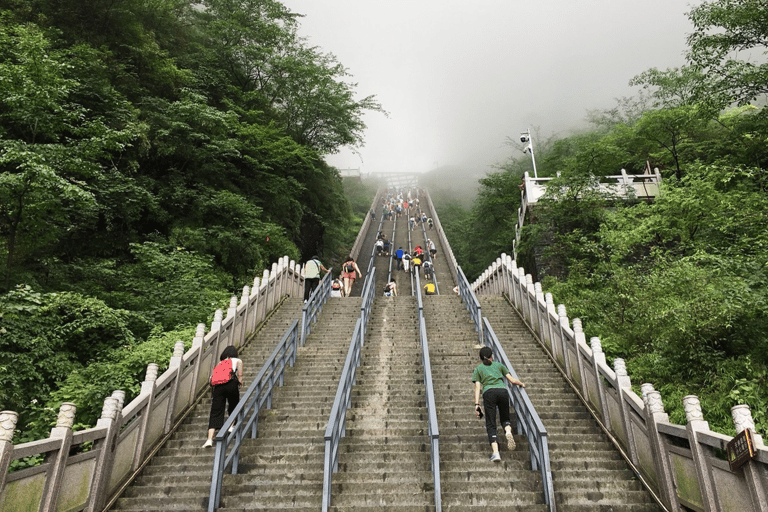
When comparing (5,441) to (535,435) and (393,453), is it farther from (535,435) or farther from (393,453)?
(535,435)

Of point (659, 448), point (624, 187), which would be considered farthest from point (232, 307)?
point (624, 187)

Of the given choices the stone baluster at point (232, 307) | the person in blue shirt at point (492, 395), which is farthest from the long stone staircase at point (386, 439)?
the stone baluster at point (232, 307)

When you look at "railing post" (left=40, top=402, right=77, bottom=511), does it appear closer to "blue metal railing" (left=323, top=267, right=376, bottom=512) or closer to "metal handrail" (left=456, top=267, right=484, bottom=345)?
"blue metal railing" (left=323, top=267, right=376, bottom=512)

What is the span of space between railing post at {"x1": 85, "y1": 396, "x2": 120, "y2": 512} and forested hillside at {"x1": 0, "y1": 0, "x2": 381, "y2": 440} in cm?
195

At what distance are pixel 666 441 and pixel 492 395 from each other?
190cm

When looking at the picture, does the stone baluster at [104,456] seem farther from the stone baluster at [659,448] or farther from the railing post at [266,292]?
the stone baluster at [659,448]

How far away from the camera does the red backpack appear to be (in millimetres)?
5512

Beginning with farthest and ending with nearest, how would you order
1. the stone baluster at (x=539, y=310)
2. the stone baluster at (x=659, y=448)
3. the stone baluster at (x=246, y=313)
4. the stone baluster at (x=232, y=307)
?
the stone baluster at (x=246, y=313)
the stone baluster at (x=539, y=310)
the stone baluster at (x=232, y=307)
the stone baluster at (x=659, y=448)

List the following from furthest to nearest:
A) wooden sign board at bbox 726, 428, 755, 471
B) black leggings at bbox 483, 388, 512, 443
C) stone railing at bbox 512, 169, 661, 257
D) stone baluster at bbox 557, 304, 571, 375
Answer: stone railing at bbox 512, 169, 661, 257, stone baluster at bbox 557, 304, 571, 375, black leggings at bbox 483, 388, 512, 443, wooden sign board at bbox 726, 428, 755, 471

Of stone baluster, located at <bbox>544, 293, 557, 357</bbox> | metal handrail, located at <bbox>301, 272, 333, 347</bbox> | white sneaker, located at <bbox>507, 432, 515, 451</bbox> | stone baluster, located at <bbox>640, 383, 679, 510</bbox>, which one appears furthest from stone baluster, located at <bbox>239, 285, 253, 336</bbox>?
stone baluster, located at <bbox>640, 383, 679, 510</bbox>

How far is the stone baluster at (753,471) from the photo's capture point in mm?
3402

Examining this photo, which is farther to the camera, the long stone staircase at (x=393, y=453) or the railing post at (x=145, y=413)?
the railing post at (x=145, y=413)

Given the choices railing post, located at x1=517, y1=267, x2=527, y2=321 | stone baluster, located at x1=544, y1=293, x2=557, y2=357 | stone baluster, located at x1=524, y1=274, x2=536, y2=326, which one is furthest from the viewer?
railing post, located at x1=517, y1=267, x2=527, y2=321

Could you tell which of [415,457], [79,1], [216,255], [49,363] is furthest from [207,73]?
[415,457]
